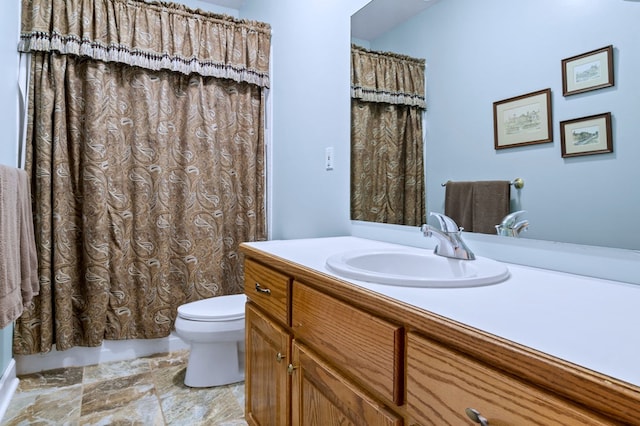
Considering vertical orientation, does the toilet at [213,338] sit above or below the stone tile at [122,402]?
above

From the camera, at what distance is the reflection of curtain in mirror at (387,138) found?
56.2 inches

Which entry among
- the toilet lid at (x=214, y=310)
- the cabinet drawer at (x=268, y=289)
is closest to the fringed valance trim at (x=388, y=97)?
the cabinet drawer at (x=268, y=289)

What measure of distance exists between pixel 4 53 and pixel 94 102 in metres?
0.42

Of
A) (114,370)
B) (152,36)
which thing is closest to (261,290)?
(114,370)

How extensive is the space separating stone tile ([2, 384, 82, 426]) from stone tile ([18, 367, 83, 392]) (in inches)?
1.6

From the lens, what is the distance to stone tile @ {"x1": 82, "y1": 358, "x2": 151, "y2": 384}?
204 cm

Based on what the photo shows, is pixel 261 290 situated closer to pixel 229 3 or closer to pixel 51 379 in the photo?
pixel 51 379

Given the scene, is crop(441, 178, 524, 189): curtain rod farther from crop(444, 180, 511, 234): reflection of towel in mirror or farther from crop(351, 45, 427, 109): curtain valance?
crop(351, 45, 427, 109): curtain valance

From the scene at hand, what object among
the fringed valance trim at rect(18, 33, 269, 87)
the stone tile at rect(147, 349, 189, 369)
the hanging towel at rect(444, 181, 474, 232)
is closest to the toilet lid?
the stone tile at rect(147, 349, 189, 369)

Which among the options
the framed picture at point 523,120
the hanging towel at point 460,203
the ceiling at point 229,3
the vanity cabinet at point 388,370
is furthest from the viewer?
the ceiling at point 229,3

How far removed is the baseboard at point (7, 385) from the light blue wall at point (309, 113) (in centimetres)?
158

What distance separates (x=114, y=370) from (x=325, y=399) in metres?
1.75

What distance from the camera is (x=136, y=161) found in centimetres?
224

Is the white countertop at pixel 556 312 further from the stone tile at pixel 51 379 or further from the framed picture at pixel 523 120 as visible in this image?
the stone tile at pixel 51 379
